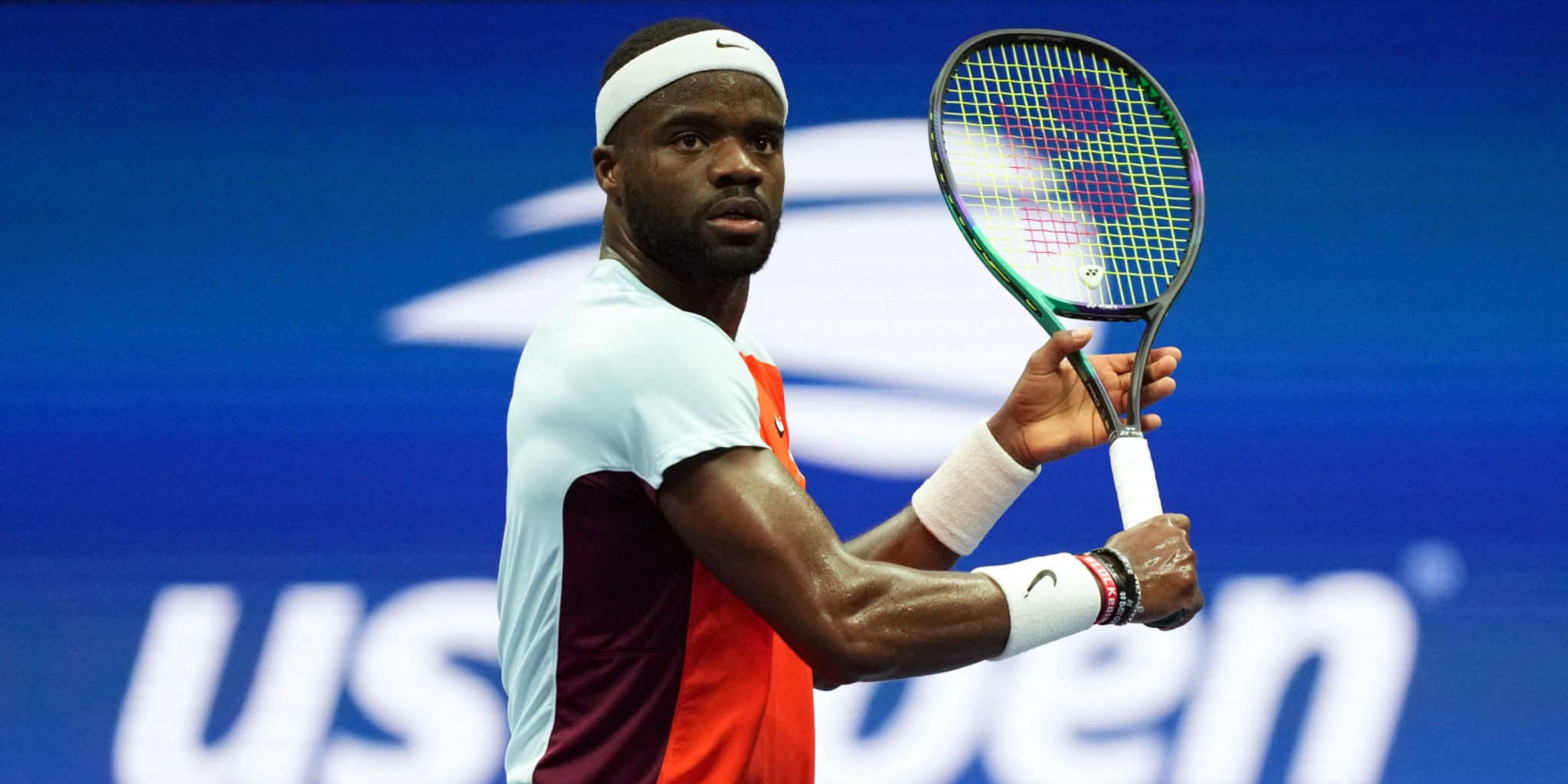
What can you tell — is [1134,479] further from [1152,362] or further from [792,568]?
[792,568]

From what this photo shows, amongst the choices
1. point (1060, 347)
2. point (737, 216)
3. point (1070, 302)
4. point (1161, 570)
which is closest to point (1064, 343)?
point (1060, 347)

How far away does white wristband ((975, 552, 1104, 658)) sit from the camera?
221 cm

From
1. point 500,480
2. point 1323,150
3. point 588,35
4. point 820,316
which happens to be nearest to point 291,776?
point 500,480

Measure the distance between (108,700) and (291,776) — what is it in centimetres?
55

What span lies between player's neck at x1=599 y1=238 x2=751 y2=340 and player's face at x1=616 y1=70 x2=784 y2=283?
0.06 ft

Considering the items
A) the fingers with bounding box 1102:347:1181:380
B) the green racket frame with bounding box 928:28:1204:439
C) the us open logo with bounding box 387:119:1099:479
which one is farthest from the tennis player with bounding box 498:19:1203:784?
the us open logo with bounding box 387:119:1099:479

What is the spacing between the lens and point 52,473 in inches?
179

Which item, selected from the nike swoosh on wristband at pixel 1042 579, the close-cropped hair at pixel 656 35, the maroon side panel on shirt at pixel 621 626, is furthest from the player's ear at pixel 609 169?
the nike swoosh on wristband at pixel 1042 579

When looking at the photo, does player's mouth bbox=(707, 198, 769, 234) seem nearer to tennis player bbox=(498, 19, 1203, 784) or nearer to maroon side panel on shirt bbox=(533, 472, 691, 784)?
tennis player bbox=(498, 19, 1203, 784)

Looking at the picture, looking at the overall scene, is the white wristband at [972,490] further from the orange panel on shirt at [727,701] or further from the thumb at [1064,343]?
the orange panel on shirt at [727,701]

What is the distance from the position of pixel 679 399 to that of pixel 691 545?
18cm

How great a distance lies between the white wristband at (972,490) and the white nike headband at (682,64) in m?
0.70

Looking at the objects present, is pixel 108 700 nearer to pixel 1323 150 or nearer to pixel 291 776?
pixel 291 776

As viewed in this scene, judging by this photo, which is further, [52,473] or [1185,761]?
[52,473]
